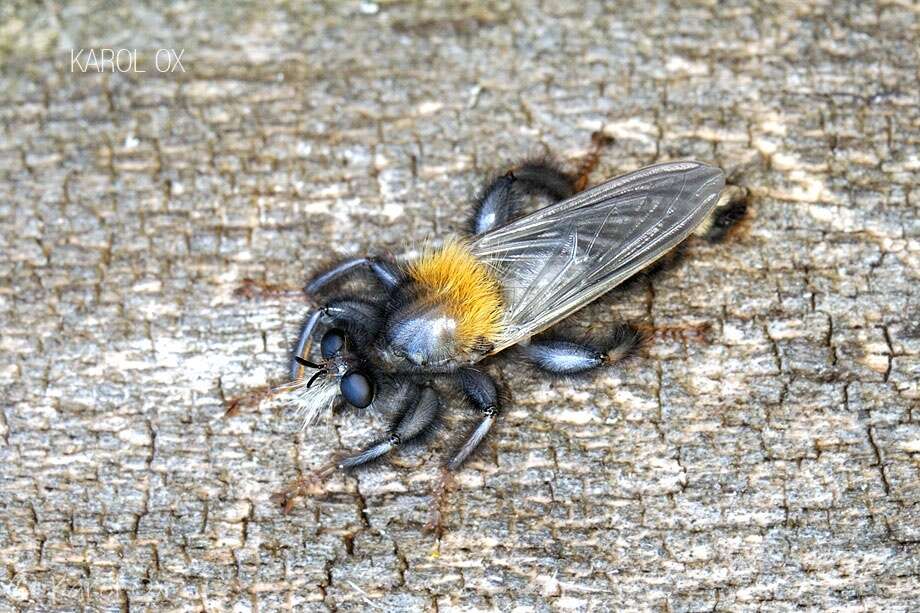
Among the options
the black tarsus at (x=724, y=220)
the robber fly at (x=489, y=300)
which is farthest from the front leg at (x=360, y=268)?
the black tarsus at (x=724, y=220)

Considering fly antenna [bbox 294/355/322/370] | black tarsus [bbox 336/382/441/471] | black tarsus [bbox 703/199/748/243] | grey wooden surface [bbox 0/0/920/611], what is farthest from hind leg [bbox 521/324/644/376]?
fly antenna [bbox 294/355/322/370]

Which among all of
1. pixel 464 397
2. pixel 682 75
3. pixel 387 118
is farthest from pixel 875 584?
pixel 387 118

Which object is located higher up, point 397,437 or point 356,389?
point 356,389

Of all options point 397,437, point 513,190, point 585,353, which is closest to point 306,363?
point 397,437

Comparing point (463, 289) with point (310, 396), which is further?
point (463, 289)

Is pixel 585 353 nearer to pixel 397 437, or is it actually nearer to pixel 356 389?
pixel 397 437

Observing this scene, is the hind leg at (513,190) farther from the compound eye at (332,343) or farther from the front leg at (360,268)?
the compound eye at (332,343)
